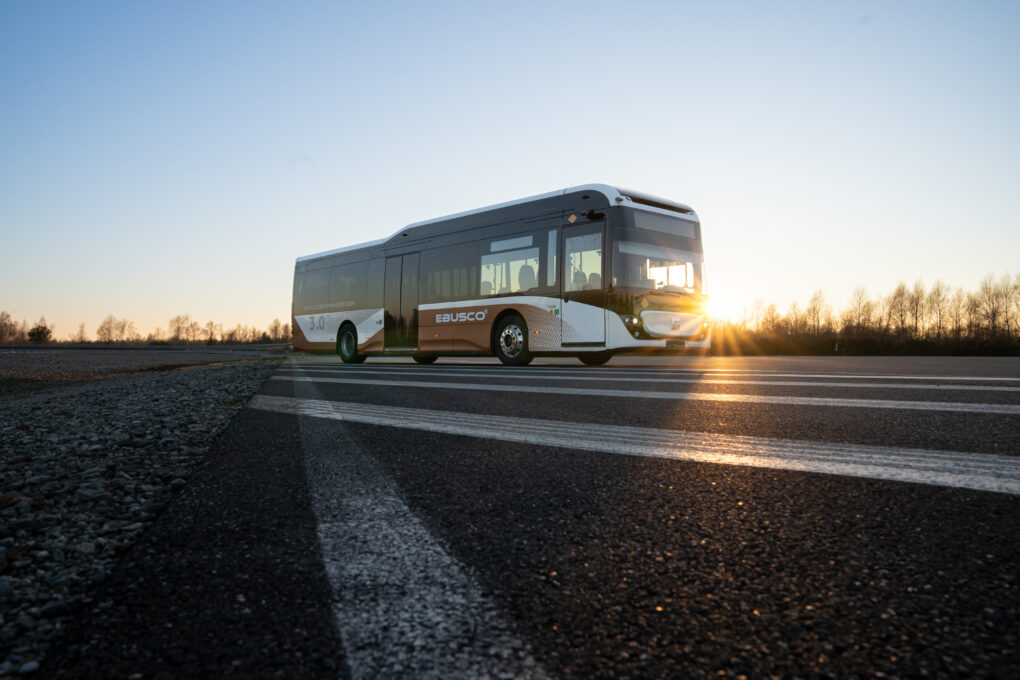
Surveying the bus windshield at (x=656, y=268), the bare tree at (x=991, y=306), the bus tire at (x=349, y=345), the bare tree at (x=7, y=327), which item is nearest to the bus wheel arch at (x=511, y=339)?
the bus windshield at (x=656, y=268)

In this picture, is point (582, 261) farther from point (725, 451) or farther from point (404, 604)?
point (404, 604)

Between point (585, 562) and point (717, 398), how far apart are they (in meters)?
4.14

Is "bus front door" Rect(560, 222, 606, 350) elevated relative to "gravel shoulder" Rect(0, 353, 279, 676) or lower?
elevated

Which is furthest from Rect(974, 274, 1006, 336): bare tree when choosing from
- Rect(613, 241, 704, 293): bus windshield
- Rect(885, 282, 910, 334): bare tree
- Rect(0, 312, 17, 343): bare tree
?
Rect(0, 312, 17, 343): bare tree

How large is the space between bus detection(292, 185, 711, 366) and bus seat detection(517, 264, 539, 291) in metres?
0.02

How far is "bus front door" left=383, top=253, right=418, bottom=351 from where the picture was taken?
16.5m

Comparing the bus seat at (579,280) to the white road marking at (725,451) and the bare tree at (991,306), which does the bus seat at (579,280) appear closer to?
the white road marking at (725,451)

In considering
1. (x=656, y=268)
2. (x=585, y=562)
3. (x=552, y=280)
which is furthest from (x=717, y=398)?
(x=552, y=280)

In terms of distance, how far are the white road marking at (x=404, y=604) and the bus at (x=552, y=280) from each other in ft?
34.7

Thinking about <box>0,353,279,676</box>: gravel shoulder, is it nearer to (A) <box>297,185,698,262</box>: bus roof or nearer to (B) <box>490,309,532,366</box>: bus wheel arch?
(B) <box>490,309,532,366</box>: bus wheel arch

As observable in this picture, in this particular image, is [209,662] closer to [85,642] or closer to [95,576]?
[85,642]

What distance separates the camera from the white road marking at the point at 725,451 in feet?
8.05

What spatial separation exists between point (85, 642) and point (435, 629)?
2.34ft

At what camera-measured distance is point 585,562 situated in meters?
1.69
